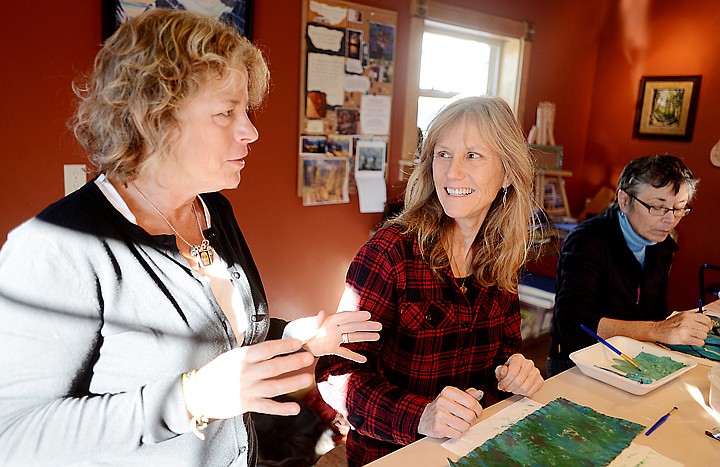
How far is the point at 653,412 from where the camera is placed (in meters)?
1.30

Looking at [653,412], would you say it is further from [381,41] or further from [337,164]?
[381,41]

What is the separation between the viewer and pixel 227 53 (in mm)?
1040

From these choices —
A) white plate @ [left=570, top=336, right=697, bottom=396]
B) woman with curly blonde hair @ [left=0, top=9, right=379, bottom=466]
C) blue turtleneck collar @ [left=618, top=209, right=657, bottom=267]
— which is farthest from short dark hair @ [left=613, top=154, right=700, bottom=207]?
woman with curly blonde hair @ [left=0, top=9, right=379, bottom=466]

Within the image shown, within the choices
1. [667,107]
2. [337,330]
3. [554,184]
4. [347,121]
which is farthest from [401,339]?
[667,107]

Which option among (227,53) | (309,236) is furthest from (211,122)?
(309,236)

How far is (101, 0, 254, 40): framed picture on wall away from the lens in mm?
2049

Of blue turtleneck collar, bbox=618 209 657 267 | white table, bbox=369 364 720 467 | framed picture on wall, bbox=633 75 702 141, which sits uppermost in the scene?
framed picture on wall, bbox=633 75 702 141

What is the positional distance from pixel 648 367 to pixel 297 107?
1919 mm

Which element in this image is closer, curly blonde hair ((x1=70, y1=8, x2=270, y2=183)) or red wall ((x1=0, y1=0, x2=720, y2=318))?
curly blonde hair ((x1=70, y1=8, x2=270, y2=183))

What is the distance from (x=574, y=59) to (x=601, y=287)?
2.87 meters

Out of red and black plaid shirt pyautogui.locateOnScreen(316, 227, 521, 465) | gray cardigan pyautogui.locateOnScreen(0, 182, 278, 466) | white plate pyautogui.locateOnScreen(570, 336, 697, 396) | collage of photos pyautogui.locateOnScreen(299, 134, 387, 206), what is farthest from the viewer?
collage of photos pyautogui.locateOnScreen(299, 134, 387, 206)

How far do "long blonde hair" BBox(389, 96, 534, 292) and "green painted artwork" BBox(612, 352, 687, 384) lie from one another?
37 cm

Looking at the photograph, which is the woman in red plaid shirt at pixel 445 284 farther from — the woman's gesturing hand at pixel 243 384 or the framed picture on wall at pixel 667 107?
the framed picture on wall at pixel 667 107

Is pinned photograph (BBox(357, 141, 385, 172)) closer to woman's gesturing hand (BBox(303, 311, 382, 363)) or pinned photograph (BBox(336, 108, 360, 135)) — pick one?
pinned photograph (BBox(336, 108, 360, 135))
